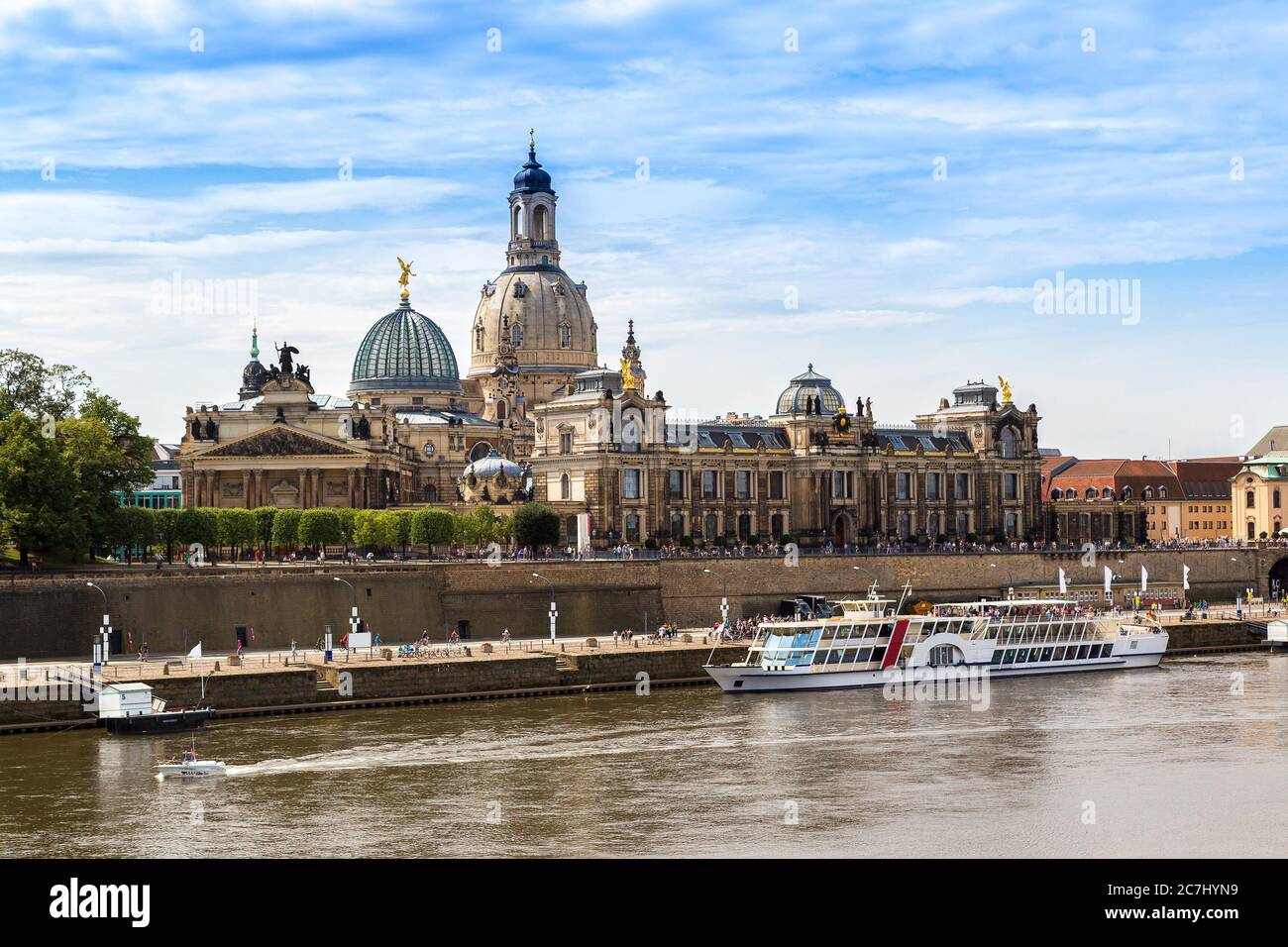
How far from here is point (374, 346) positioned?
131m

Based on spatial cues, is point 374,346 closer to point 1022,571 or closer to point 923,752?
point 1022,571

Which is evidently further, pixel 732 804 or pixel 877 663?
pixel 877 663

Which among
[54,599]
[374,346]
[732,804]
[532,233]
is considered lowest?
[732,804]

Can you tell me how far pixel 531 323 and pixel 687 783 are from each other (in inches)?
3930

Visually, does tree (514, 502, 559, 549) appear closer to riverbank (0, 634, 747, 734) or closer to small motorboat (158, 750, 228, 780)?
riverbank (0, 634, 747, 734)

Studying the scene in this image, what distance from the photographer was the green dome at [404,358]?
426ft

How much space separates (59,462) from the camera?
71750 millimetres

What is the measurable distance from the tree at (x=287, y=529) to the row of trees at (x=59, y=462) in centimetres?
715

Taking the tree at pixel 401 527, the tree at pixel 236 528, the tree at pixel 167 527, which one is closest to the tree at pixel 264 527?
the tree at pixel 236 528

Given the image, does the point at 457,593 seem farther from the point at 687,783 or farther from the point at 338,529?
the point at 687,783

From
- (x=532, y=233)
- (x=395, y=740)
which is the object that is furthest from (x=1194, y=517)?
(x=395, y=740)

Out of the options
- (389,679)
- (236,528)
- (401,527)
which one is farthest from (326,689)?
(401,527)

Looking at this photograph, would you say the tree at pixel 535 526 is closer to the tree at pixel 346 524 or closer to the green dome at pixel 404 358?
the tree at pixel 346 524

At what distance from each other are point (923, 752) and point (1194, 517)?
330 ft
